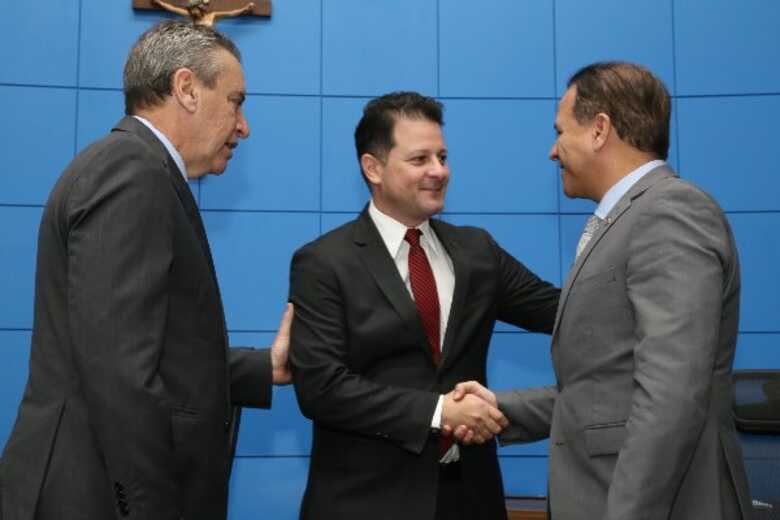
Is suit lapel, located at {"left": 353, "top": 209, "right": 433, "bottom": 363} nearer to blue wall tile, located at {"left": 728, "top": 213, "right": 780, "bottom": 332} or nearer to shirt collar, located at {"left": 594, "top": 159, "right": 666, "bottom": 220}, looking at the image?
shirt collar, located at {"left": 594, "top": 159, "right": 666, "bottom": 220}

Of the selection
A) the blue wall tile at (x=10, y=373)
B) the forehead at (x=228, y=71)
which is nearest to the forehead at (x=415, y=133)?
Answer: the forehead at (x=228, y=71)

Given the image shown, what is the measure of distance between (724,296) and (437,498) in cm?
94

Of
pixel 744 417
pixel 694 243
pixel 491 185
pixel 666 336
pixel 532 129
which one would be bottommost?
pixel 744 417

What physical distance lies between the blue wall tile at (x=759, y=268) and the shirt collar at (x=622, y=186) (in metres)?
2.75

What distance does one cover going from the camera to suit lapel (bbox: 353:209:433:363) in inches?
94.2

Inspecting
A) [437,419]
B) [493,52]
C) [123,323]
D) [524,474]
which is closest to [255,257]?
[493,52]

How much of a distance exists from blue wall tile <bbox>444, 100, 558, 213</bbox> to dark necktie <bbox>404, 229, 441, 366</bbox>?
6.54ft

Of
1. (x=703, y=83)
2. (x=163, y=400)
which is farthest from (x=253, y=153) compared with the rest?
(x=163, y=400)

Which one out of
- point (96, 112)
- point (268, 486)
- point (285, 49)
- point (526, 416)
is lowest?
point (268, 486)

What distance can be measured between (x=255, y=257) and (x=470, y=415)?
2432 mm

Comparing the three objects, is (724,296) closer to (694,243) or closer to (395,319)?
(694,243)

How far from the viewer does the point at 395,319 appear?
2.39 meters

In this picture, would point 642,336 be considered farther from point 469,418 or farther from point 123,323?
point 123,323

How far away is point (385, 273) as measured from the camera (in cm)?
248
